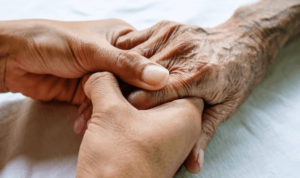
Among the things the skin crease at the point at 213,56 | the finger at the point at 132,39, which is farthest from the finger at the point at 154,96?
the finger at the point at 132,39

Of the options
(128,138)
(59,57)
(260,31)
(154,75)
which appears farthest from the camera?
(260,31)

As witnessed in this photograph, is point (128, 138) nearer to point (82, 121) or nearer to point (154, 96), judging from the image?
point (154, 96)

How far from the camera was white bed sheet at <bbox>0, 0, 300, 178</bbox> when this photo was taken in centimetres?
83

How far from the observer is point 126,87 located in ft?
2.81

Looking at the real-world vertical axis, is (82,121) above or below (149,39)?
below

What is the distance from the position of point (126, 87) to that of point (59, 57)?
0.33m

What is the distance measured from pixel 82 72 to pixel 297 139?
42.1 inches

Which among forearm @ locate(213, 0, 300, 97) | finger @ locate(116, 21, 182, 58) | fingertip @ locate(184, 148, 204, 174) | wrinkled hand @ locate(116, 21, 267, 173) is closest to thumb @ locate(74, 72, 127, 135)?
wrinkled hand @ locate(116, 21, 267, 173)

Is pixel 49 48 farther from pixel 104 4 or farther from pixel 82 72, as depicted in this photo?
pixel 104 4

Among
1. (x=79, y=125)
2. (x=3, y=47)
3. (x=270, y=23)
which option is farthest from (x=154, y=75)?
(x=270, y=23)

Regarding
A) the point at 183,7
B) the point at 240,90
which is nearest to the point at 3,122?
the point at 240,90

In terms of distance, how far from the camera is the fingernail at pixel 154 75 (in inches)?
28.5

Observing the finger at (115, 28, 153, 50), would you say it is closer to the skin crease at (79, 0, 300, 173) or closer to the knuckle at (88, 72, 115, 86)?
the skin crease at (79, 0, 300, 173)

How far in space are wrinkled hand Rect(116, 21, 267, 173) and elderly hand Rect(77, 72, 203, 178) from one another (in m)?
0.10
